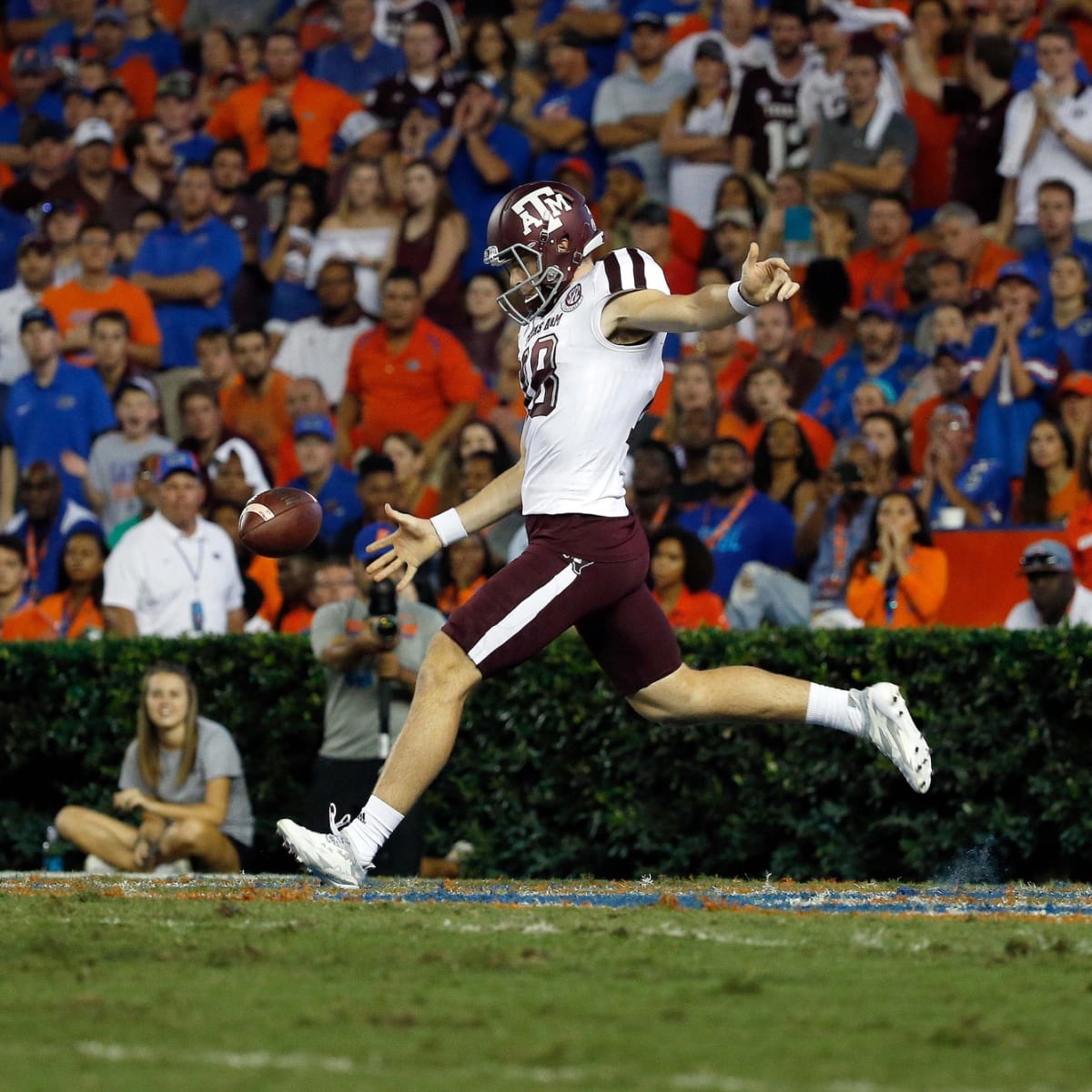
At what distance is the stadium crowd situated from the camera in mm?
11875

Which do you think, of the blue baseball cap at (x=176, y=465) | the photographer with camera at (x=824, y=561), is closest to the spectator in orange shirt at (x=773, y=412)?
the photographer with camera at (x=824, y=561)

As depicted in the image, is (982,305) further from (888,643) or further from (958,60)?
(888,643)

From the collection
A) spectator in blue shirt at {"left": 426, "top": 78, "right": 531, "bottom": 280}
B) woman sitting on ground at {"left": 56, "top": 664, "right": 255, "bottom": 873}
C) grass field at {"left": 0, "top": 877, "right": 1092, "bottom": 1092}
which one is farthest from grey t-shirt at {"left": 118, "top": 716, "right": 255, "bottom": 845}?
spectator in blue shirt at {"left": 426, "top": 78, "right": 531, "bottom": 280}

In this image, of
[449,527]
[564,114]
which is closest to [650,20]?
[564,114]

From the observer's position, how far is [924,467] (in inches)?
475

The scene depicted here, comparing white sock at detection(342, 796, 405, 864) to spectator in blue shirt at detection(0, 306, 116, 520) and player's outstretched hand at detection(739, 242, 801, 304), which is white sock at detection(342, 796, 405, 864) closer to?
player's outstretched hand at detection(739, 242, 801, 304)

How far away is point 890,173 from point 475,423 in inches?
128

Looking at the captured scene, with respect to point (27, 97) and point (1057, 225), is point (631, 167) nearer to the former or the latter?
point (1057, 225)

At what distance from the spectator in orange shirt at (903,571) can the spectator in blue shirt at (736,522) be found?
826mm

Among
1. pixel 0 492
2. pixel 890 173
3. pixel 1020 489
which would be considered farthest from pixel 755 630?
pixel 0 492

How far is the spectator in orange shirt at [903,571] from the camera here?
10.9m

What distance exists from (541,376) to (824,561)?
186 inches

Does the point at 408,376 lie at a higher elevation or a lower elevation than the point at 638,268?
lower

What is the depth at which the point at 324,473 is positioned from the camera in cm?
1367
